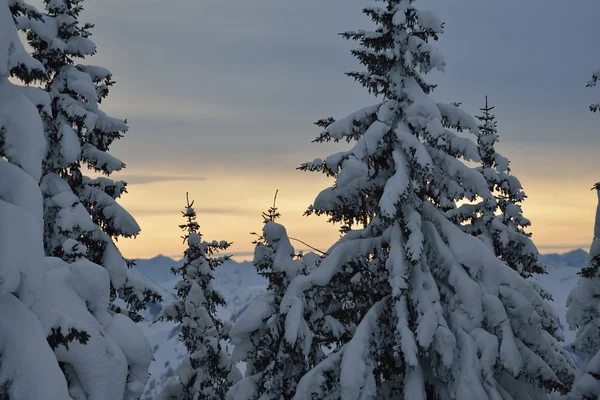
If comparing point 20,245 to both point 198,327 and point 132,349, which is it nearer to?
point 132,349

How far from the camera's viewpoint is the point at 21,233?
8.50 meters

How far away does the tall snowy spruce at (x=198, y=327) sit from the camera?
27.2 m

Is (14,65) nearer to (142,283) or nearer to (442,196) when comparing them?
(442,196)

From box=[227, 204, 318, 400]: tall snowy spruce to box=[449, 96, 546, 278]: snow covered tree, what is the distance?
8.17 m

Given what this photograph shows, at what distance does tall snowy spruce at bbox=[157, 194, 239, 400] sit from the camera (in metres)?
27.2

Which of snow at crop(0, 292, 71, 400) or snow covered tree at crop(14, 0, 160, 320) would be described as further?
snow covered tree at crop(14, 0, 160, 320)

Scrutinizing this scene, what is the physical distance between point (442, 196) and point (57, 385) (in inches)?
354

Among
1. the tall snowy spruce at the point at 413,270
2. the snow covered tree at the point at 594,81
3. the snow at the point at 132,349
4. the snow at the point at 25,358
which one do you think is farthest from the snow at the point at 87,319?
the snow covered tree at the point at 594,81

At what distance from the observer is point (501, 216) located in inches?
1014

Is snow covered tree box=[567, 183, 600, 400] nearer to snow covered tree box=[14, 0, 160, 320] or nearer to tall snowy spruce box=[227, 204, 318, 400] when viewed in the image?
tall snowy spruce box=[227, 204, 318, 400]

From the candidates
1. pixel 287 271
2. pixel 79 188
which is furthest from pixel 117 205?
pixel 287 271

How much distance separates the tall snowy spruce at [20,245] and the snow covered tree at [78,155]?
966 cm

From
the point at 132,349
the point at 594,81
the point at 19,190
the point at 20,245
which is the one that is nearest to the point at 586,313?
the point at 594,81

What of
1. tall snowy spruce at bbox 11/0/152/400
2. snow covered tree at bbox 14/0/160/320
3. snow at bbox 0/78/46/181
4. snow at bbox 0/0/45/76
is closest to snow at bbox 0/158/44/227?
snow at bbox 0/78/46/181
